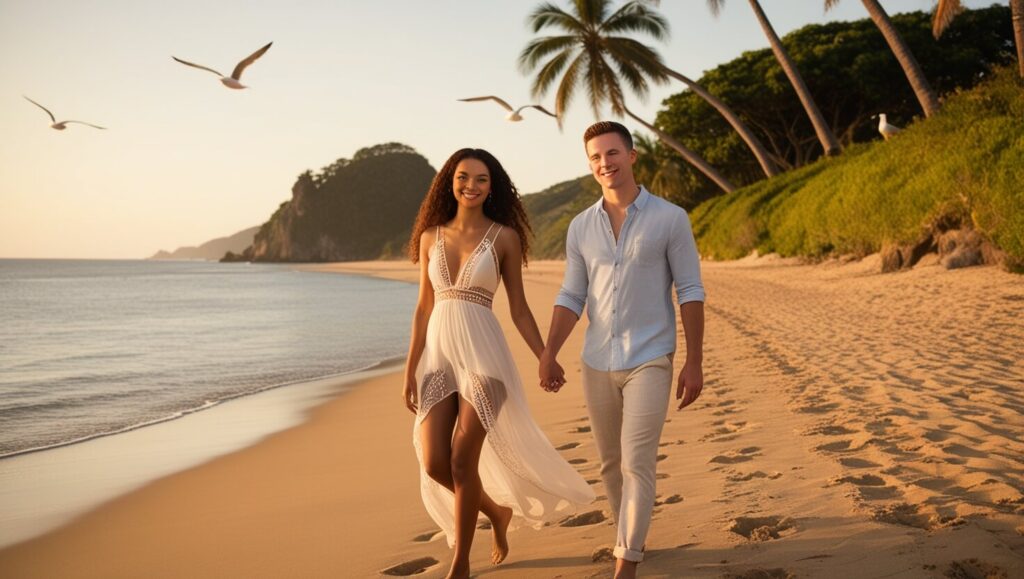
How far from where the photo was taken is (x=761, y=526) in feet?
11.3

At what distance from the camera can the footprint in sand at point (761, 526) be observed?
3312 millimetres

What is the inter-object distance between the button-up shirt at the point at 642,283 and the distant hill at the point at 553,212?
74505 mm

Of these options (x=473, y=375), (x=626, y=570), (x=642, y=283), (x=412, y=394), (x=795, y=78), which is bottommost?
(x=626, y=570)

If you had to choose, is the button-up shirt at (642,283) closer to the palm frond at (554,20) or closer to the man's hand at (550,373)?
the man's hand at (550,373)

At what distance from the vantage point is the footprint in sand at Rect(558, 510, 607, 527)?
3.83 meters

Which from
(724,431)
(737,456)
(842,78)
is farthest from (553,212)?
(737,456)

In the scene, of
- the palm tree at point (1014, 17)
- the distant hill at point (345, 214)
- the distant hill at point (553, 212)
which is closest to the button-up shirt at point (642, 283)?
the palm tree at point (1014, 17)

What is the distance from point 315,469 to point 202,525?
1259 mm

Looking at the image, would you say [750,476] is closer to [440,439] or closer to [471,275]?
[440,439]

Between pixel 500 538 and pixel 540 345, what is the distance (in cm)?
86

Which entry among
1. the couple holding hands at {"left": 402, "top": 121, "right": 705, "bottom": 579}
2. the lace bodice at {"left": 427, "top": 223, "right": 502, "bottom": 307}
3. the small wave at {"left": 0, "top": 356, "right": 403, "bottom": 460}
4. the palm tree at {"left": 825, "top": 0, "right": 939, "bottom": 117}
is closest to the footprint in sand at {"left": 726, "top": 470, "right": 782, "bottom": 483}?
the couple holding hands at {"left": 402, "top": 121, "right": 705, "bottom": 579}

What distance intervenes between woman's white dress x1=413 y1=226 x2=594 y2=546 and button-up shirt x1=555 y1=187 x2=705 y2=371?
46 cm

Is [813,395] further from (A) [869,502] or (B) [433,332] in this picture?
(B) [433,332]

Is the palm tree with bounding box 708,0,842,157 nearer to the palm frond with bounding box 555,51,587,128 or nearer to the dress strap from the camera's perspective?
the palm frond with bounding box 555,51,587,128
